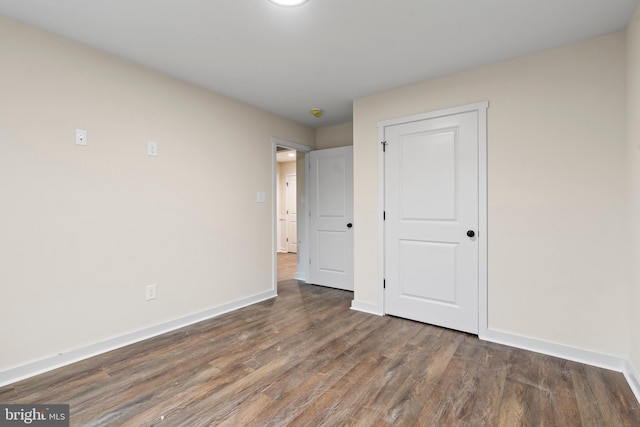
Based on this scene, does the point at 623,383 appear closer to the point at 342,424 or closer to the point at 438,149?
the point at 342,424

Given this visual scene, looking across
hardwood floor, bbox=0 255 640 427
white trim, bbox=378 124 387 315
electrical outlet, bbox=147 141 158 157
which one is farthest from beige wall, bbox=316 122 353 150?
hardwood floor, bbox=0 255 640 427

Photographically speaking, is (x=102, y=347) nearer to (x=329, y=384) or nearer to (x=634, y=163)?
(x=329, y=384)

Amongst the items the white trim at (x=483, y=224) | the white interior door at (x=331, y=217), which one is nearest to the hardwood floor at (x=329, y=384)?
the white trim at (x=483, y=224)

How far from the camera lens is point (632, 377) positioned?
73.4 inches

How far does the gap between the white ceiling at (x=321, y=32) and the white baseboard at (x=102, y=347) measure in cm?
223

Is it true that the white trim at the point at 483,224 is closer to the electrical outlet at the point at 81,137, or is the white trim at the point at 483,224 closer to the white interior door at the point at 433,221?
the white interior door at the point at 433,221

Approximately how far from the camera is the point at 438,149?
278 centimetres

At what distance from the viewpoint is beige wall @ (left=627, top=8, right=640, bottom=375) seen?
1.79 meters

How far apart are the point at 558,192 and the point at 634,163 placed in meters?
0.44

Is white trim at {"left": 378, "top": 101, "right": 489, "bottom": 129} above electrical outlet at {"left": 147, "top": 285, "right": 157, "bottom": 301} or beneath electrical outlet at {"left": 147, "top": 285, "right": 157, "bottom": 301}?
above

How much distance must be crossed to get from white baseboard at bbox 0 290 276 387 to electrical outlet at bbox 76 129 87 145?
4.93 ft

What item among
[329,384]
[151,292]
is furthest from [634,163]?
[151,292]

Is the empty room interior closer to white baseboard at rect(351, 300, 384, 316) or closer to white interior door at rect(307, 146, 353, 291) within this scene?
white baseboard at rect(351, 300, 384, 316)

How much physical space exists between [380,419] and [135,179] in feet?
8.15
